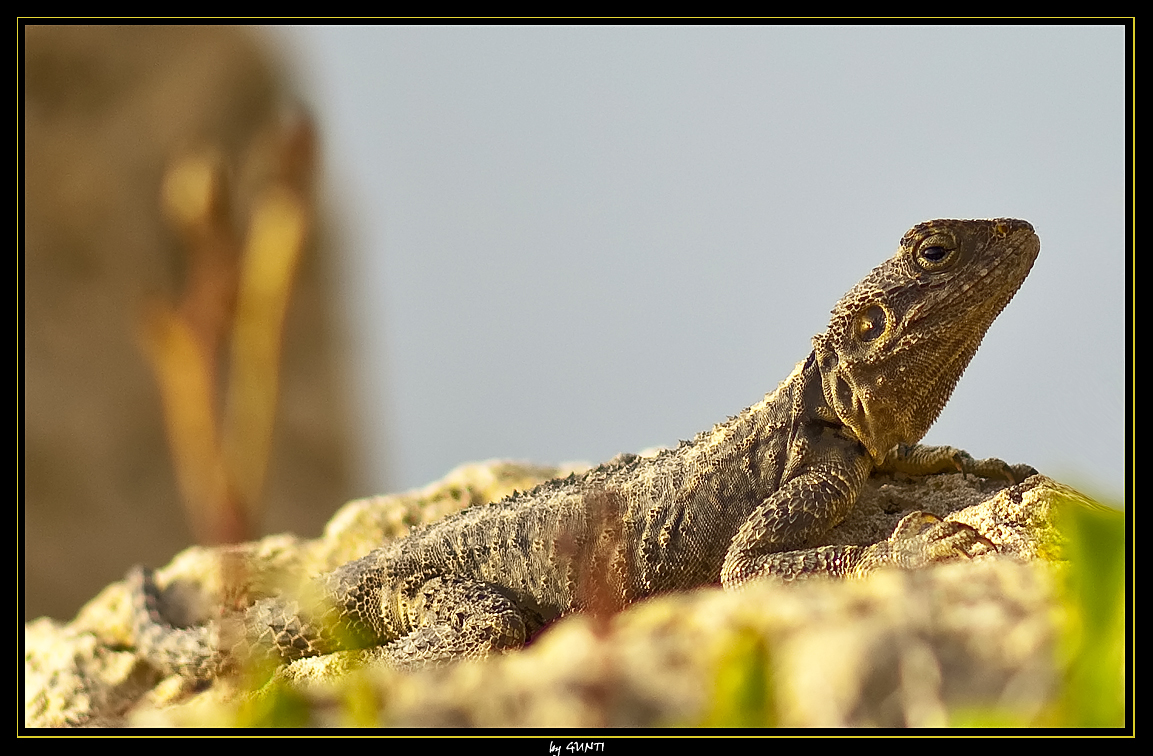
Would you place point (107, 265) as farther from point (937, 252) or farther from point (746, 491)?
point (937, 252)

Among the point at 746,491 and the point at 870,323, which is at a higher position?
the point at 870,323

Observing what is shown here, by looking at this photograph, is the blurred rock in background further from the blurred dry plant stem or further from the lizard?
the blurred dry plant stem

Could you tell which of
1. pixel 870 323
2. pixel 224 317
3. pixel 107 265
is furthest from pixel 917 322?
pixel 107 265

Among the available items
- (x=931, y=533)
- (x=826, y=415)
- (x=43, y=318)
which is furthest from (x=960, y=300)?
(x=43, y=318)

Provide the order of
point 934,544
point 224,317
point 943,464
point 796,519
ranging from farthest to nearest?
1. point 943,464
2. point 796,519
3. point 934,544
4. point 224,317

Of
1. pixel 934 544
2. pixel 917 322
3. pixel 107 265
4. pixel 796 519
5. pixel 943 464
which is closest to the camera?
pixel 934 544

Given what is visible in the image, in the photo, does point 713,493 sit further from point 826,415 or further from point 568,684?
point 568,684

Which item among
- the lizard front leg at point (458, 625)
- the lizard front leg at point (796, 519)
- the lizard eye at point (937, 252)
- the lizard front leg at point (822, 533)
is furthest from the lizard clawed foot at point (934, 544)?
the lizard front leg at point (458, 625)
